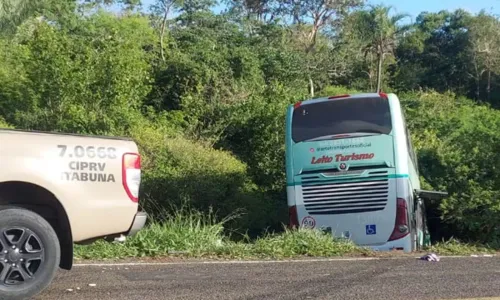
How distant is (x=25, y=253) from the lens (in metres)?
6.12

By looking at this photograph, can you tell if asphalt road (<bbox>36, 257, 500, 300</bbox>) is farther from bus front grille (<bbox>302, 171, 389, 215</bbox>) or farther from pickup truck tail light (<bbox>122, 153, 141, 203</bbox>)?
bus front grille (<bbox>302, 171, 389, 215</bbox>)

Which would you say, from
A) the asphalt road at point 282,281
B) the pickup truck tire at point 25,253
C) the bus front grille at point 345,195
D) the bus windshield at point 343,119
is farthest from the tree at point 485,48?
the pickup truck tire at point 25,253

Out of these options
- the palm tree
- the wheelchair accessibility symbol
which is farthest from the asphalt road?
the palm tree

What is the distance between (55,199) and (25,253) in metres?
0.54

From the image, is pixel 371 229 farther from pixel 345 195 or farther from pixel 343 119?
pixel 343 119

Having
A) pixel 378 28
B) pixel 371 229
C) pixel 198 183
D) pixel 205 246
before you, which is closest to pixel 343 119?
pixel 371 229

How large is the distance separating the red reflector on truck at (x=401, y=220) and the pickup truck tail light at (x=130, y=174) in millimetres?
7350

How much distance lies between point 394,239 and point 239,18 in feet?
100

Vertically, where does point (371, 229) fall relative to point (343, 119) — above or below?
below

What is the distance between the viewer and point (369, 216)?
42.8ft

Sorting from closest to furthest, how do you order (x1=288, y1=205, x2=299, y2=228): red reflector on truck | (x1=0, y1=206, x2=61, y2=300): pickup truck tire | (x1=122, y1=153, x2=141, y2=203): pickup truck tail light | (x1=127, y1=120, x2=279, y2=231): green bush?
(x1=0, y1=206, x2=61, y2=300): pickup truck tire, (x1=122, y1=153, x2=141, y2=203): pickup truck tail light, (x1=288, y1=205, x2=299, y2=228): red reflector on truck, (x1=127, y1=120, x2=279, y2=231): green bush

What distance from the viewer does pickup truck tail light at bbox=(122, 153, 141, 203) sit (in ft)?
21.5

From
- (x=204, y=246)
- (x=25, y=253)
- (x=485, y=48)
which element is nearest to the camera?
(x=25, y=253)

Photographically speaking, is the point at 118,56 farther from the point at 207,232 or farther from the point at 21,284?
the point at 21,284
